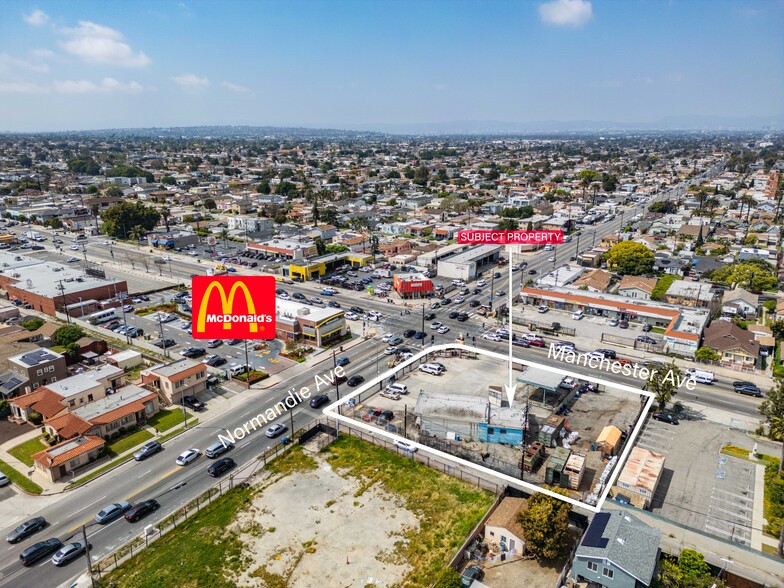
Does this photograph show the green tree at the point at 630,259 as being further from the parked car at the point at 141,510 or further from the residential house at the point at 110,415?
the parked car at the point at 141,510

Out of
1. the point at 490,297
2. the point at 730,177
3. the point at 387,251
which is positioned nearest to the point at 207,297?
the point at 490,297

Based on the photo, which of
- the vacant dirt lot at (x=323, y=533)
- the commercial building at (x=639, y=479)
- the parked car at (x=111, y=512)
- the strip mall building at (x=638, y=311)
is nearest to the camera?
the vacant dirt lot at (x=323, y=533)

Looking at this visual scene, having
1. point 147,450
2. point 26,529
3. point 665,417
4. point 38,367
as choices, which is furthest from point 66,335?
point 665,417

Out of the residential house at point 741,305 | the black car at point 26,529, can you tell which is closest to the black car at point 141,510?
the black car at point 26,529

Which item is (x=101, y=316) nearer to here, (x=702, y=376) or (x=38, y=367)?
(x=38, y=367)

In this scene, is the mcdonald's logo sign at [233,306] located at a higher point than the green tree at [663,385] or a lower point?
higher

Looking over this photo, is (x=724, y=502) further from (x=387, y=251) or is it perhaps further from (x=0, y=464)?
(x=387, y=251)

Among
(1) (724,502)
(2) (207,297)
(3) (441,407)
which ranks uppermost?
(2) (207,297)
